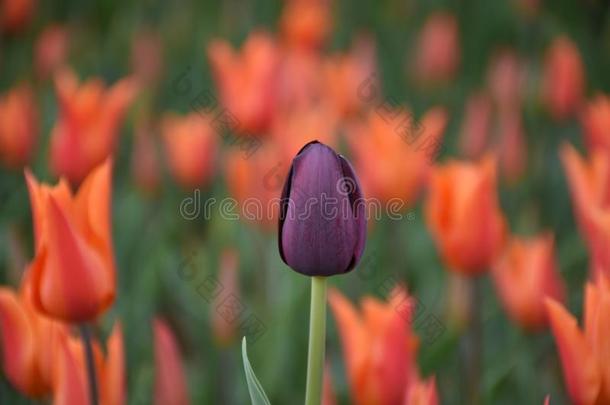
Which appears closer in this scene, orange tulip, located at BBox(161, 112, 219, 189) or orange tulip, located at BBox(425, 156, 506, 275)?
orange tulip, located at BBox(425, 156, 506, 275)

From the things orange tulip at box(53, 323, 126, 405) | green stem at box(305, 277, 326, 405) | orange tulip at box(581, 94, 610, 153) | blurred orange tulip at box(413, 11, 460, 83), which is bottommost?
orange tulip at box(53, 323, 126, 405)

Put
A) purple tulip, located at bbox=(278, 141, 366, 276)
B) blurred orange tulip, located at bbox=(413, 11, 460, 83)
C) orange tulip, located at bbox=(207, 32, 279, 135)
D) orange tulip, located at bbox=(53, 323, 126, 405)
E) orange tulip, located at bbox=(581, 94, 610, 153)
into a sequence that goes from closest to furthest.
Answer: purple tulip, located at bbox=(278, 141, 366, 276)
orange tulip, located at bbox=(53, 323, 126, 405)
orange tulip, located at bbox=(581, 94, 610, 153)
orange tulip, located at bbox=(207, 32, 279, 135)
blurred orange tulip, located at bbox=(413, 11, 460, 83)

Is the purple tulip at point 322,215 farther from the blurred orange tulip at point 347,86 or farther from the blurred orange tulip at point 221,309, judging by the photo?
the blurred orange tulip at point 347,86

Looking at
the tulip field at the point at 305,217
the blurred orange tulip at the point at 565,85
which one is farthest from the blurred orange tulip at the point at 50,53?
the blurred orange tulip at the point at 565,85

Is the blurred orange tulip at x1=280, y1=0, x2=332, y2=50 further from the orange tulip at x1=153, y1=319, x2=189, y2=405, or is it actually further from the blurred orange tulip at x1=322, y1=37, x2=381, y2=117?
the orange tulip at x1=153, y1=319, x2=189, y2=405

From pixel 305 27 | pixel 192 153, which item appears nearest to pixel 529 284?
pixel 192 153

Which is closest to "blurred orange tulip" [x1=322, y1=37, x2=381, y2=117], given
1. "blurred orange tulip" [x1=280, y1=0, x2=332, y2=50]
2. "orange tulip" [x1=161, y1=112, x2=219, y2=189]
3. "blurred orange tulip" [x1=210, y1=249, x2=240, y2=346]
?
"blurred orange tulip" [x1=280, y1=0, x2=332, y2=50]

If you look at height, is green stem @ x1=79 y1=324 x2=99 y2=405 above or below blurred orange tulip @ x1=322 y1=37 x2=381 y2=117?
below
